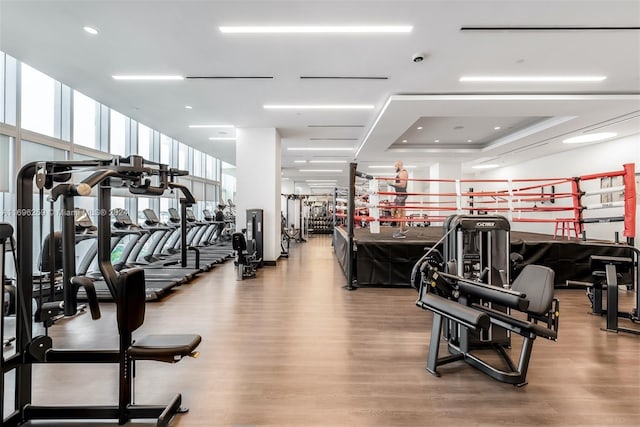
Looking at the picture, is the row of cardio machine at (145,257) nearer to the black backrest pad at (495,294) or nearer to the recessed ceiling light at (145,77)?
the recessed ceiling light at (145,77)

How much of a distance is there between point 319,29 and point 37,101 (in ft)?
15.5

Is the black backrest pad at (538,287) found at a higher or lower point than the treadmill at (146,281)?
higher

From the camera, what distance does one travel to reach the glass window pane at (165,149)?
8.35 meters

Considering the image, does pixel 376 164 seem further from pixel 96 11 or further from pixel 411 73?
pixel 96 11

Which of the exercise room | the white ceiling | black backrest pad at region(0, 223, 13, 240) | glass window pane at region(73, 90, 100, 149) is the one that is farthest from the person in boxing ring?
glass window pane at region(73, 90, 100, 149)

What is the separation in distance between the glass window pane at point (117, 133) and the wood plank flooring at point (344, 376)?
448 centimetres

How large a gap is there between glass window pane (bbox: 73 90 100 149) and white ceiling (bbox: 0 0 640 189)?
37 cm

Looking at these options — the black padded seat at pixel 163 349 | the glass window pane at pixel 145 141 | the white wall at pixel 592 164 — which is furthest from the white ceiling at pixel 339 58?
the black padded seat at pixel 163 349

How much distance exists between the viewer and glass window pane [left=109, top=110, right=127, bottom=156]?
6306 mm

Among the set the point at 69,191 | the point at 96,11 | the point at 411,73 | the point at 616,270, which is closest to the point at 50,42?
the point at 96,11

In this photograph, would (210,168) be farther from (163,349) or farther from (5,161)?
(163,349)

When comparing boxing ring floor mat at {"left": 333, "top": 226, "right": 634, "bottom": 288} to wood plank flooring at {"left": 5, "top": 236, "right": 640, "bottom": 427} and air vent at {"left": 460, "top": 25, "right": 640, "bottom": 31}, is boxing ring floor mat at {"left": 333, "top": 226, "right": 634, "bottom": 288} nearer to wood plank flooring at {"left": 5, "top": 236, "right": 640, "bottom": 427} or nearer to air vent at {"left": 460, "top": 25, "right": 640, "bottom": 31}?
wood plank flooring at {"left": 5, "top": 236, "right": 640, "bottom": 427}

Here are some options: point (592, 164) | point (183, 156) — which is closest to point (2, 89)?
point (183, 156)

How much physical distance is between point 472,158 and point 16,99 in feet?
38.9
